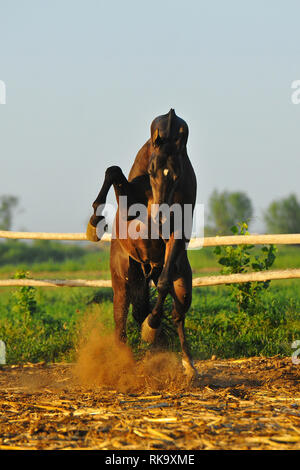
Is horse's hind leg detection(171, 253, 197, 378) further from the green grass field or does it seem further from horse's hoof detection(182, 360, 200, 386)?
the green grass field

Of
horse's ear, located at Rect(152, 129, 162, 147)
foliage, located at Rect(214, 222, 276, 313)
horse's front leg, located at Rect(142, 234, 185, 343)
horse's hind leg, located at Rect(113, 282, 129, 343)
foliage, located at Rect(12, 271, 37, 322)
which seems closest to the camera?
horse's ear, located at Rect(152, 129, 162, 147)

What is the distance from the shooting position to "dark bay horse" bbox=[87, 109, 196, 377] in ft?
14.8

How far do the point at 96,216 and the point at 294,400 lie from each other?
211cm

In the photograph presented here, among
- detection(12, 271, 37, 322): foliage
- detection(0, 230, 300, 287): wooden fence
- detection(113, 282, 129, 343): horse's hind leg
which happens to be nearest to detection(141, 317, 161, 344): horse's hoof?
detection(113, 282, 129, 343): horse's hind leg

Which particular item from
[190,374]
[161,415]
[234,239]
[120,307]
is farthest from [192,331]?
[161,415]

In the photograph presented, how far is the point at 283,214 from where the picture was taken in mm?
58188

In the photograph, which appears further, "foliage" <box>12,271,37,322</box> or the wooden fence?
"foliage" <box>12,271,37,322</box>

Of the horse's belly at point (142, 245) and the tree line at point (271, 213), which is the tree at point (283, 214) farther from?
the horse's belly at point (142, 245)

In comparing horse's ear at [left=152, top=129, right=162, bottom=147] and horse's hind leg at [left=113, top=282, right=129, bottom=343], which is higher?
horse's ear at [left=152, top=129, right=162, bottom=147]

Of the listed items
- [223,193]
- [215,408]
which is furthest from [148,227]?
[223,193]

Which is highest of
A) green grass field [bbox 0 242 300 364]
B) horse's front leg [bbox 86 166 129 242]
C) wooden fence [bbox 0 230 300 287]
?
horse's front leg [bbox 86 166 129 242]

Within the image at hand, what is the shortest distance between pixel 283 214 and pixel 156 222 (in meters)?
55.0

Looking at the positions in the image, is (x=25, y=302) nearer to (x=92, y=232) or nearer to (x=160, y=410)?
(x=92, y=232)

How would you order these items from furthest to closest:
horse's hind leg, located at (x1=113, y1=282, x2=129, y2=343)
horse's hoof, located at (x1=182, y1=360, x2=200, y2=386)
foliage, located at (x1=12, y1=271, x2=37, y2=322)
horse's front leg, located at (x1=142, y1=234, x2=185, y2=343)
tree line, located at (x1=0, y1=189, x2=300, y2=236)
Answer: tree line, located at (x1=0, y1=189, x2=300, y2=236), foliage, located at (x1=12, y1=271, x2=37, y2=322), horse's hind leg, located at (x1=113, y1=282, x2=129, y2=343), horse's hoof, located at (x1=182, y1=360, x2=200, y2=386), horse's front leg, located at (x1=142, y1=234, x2=185, y2=343)
